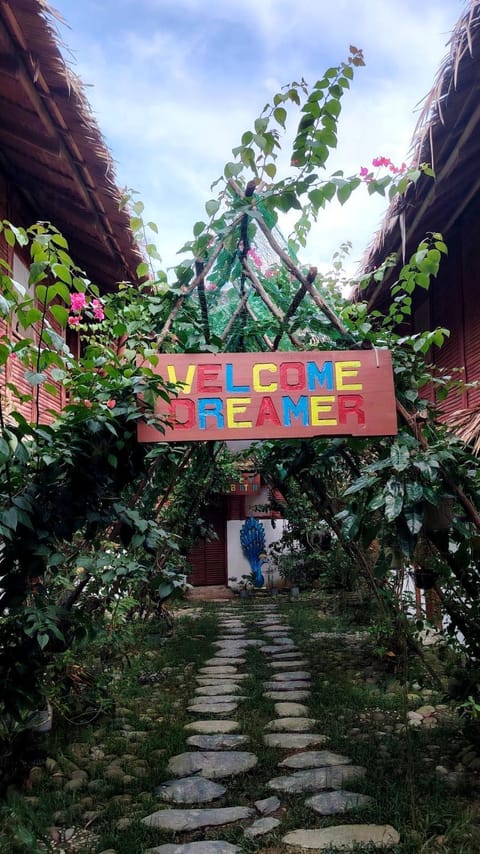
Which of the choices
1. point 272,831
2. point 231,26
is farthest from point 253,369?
point 231,26

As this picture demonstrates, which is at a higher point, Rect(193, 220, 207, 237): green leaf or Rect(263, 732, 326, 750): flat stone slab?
Rect(193, 220, 207, 237): green leaf

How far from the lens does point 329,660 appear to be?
19.4ft

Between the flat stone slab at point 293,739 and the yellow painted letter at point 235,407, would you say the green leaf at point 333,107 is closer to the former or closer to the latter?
the yellow painted letter at point 235,407

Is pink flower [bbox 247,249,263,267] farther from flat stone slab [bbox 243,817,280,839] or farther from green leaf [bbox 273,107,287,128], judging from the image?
flat stone slab [bbox 243,817,280,839]

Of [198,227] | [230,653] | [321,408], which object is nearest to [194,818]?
[321,408]

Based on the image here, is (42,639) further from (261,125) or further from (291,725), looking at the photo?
(291,725)

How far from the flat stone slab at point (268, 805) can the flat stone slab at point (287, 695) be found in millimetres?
1740

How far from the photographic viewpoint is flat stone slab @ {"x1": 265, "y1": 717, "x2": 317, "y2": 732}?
3990 mm

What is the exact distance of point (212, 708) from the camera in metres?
4.50

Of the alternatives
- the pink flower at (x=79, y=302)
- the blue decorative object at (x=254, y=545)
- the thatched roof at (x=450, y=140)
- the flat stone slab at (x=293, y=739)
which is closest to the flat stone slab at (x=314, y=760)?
the flat stone slab at (x=293, y=739)

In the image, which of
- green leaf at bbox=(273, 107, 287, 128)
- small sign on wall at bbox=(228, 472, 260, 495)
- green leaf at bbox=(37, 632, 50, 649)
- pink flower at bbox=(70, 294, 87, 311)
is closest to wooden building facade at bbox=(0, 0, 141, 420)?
pink flower at bbox=(70, 294, 87, 311)

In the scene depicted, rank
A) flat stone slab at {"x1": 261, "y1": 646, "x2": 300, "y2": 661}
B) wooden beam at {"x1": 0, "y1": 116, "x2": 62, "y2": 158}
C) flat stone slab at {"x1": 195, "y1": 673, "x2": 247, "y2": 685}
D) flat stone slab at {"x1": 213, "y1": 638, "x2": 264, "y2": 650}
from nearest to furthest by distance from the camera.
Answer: wooden beam at {"x1": 0, "y1": 116, "x2": 62, "y2": 158} < flat stone slab at {"x1": 195, "y1": 673, "x2": 247, "y2": 685} < flat stone slab at {"x1": 261, "y1": 646, "x2": 300, "y2": 661} < flat stone slab at {"x1": 213, "y1": 638, "x2": 264, "y2": 650}

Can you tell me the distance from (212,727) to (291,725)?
510 millimetres

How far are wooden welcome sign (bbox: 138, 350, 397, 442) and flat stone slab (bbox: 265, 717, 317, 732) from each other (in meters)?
2.39
